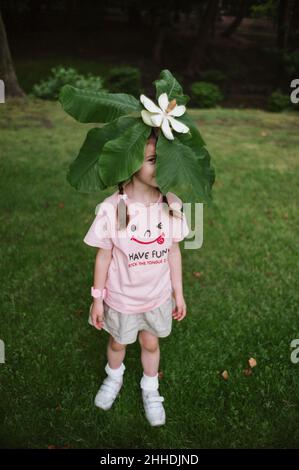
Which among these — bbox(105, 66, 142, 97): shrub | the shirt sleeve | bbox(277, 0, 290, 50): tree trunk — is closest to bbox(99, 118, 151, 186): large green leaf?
the shirt sleeve

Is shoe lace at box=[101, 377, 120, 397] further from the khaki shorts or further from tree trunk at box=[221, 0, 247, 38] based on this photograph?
tree trunk at box=[221, 0, 247, 38]

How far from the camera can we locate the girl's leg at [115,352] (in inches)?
108

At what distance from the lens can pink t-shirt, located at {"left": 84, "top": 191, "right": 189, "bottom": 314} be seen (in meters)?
2.42

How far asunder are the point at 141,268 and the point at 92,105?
2.94 ft

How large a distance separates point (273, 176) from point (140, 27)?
21748 millimetres

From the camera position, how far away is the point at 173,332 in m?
3.53

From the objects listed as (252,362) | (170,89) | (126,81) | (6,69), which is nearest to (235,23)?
(126,81)

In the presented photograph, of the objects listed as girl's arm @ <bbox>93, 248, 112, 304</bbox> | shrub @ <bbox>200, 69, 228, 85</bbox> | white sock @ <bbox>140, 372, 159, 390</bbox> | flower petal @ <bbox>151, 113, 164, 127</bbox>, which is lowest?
shrub @ <bbox>200, 69, 228, 85</bbox>

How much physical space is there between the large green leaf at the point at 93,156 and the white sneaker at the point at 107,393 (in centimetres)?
134

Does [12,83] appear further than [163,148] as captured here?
Yes

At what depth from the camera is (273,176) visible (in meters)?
6.91

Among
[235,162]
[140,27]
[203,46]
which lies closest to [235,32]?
[140,27]

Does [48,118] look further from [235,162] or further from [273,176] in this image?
[273,176]
